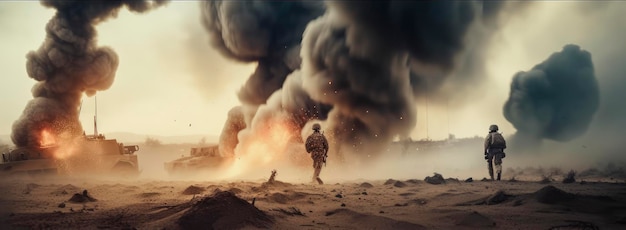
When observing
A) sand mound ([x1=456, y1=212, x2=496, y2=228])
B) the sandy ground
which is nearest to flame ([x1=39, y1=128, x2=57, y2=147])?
the sandy ground

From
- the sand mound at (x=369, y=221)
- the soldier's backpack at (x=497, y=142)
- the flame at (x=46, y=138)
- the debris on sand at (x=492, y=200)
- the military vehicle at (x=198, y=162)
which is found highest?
the flame at (x=46, y=138)

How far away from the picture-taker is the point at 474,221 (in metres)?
9.21

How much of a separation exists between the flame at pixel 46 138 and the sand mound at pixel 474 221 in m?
27.2

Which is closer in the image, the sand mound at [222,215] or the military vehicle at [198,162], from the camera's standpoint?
the sand mound at [222,215]

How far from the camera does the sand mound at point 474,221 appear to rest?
9.04m

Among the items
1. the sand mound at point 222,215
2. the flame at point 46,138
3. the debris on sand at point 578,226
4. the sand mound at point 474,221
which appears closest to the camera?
the debris on sand at point 578,226

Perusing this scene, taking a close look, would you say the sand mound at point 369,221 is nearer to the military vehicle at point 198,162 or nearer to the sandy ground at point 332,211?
the sandy ground at point 332,211

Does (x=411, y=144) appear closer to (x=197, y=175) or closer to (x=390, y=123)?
(x=390, y=123)

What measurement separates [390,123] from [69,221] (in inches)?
901

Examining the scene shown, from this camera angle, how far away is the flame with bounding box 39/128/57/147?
29.8 metres

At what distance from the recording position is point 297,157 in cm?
2794

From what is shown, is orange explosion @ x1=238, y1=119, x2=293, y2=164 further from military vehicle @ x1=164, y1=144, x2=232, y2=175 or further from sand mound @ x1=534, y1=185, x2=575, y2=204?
sand mound @ x1=534, y1=185, x2=575, y2=204

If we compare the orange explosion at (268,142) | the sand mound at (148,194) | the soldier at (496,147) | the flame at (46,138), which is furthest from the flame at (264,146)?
the sand mound at (148,194)

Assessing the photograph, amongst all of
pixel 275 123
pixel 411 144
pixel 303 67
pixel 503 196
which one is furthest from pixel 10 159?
pixel 411 144
